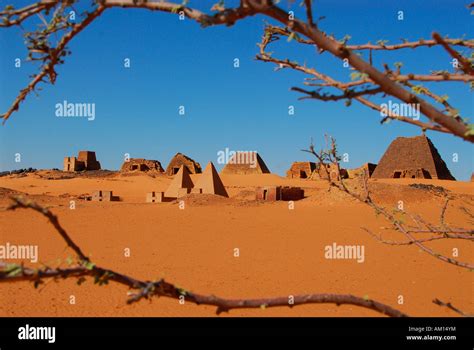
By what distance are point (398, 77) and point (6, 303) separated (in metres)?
6.45

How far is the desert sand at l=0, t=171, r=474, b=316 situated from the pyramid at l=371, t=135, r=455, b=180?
95.6ft

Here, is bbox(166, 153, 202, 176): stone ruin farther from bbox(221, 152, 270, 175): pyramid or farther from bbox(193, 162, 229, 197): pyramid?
bbox(193, 162, 229, 197): pyramid

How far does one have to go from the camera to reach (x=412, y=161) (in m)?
47.8

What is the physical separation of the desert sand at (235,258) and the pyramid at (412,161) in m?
29.1

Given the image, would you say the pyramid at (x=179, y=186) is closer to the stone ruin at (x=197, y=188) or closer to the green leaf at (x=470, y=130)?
the stone ruin at (x=197, y=188)

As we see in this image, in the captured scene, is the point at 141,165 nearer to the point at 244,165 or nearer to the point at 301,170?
the point at 244,165

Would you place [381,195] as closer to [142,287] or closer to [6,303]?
[6,303]

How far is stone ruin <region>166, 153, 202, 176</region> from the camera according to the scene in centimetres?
5427

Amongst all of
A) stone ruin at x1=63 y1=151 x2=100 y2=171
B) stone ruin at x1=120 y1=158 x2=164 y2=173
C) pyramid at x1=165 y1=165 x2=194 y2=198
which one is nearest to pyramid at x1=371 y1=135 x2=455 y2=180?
stone ruin at x1=120 y1=158 x2=164 y2=173

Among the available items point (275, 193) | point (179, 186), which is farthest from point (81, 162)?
point (275, 193)

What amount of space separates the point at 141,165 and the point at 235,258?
47132mm

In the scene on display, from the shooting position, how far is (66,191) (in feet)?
124

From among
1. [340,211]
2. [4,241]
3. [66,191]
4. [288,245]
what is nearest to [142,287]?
[288,245]

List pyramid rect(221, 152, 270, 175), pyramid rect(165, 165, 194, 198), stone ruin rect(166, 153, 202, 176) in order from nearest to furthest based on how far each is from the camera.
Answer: pyramid rect(165, 165, 194, 198) → stone ruin rect(166, 153, 202, 176) → pyramid rect(221, 152, 270, 175)
